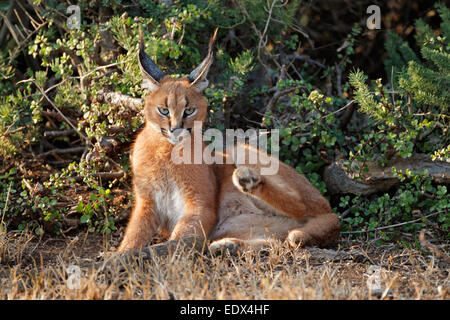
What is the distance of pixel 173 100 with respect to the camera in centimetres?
439

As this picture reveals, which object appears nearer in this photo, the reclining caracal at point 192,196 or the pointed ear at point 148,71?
the reclining caracal at point 192,196

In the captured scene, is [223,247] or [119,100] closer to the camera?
[223,247]

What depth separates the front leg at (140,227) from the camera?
424 centimetres

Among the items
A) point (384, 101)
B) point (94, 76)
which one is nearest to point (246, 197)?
point (384, 101)

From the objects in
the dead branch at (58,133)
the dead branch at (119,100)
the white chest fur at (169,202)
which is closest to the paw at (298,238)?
the white chest fur at (169,202)

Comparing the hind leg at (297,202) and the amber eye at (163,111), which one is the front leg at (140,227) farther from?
the hind leg at (297,202)

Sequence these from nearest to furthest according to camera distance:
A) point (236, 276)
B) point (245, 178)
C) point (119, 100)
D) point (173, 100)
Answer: point (236, 276) < point (245, 178) < point (173, 100) < point (119, 100)

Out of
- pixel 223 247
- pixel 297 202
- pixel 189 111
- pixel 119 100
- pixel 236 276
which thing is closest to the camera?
pixel 236 276

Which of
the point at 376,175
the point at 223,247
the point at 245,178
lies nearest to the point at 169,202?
the point at 223,247

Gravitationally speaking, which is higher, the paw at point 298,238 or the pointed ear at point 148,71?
the pointed ear at point 148,71

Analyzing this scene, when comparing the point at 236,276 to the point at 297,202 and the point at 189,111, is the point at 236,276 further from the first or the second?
the point at 189,111

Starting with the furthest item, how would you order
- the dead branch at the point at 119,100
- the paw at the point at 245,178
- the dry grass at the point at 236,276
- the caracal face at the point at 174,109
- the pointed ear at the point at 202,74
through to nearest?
1. the dead branch at the point at 119,100
2. the pointed ear at the point at 202,74
3. the caracal face at the point at 174,109
4. the paw at the point at 245,178
5. the dry grass at the point at 236,276

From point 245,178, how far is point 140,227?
1.01 meters

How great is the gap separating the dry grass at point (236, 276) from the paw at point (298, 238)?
57 millimetres
